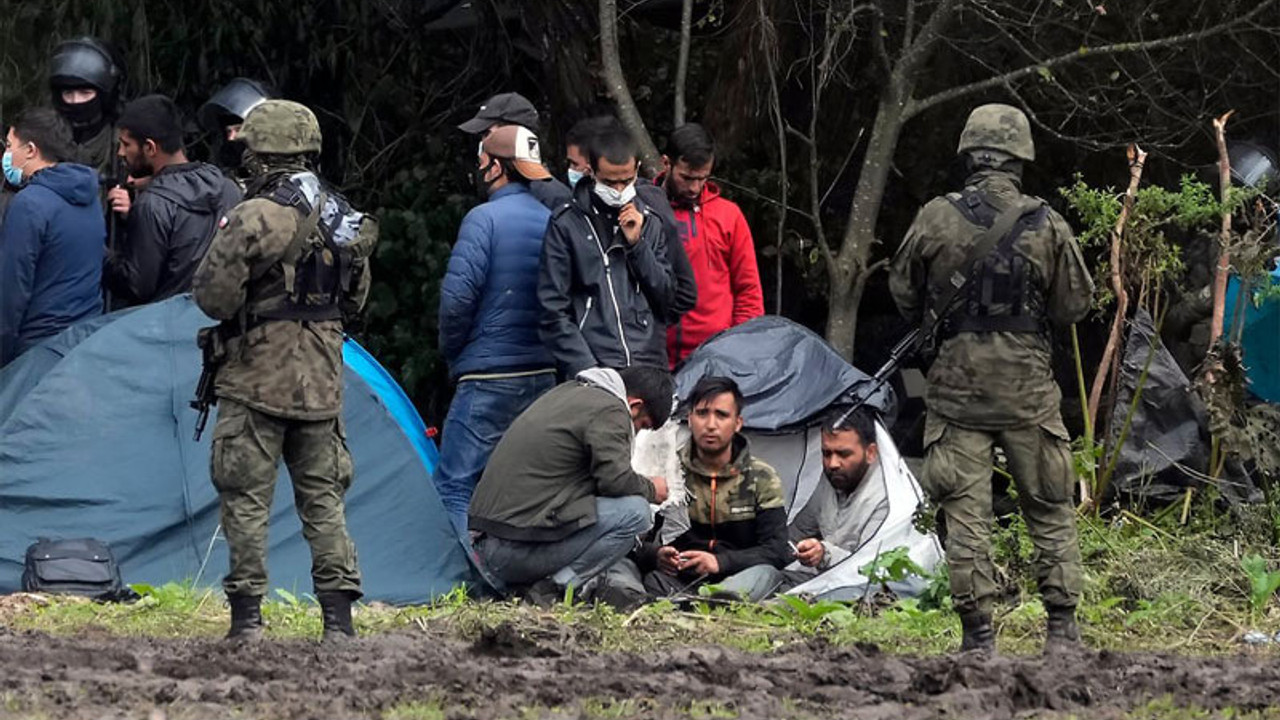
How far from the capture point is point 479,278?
883 cm

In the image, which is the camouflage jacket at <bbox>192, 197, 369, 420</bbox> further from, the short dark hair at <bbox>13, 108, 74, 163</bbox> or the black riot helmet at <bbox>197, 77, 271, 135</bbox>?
the black riot helmet at <bbox>197, 77, 271, 135</bbox>

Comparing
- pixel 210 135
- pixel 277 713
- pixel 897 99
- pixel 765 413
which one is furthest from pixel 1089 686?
pixel 210 135

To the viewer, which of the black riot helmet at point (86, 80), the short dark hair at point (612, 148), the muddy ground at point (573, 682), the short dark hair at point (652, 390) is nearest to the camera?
the muddy ground at point (573, 682)

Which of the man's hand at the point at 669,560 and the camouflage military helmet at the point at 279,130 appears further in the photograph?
the man's hand at the point at 669,560

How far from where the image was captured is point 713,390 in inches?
340

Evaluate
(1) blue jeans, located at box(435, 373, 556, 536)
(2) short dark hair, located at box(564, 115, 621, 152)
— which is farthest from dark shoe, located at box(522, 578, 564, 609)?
(2) short dark hair, located at box(564, 115, 621, 152)

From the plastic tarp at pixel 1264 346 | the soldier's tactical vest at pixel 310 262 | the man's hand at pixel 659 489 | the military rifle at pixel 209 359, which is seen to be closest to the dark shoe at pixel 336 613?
the military rifle at pixel 209 359

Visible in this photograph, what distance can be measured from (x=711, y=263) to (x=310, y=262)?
278 cm

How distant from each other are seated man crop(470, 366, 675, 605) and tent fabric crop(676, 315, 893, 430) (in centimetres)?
80

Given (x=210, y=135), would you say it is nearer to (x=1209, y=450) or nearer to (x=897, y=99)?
(x=897, y=99)

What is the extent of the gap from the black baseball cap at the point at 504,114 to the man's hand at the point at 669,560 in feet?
5.87

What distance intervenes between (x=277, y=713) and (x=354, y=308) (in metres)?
1.99

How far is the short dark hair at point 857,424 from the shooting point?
8.90 m

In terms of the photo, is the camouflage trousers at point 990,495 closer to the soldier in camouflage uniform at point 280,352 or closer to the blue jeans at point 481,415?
the soldier in camouflage uniform at point 280,352
